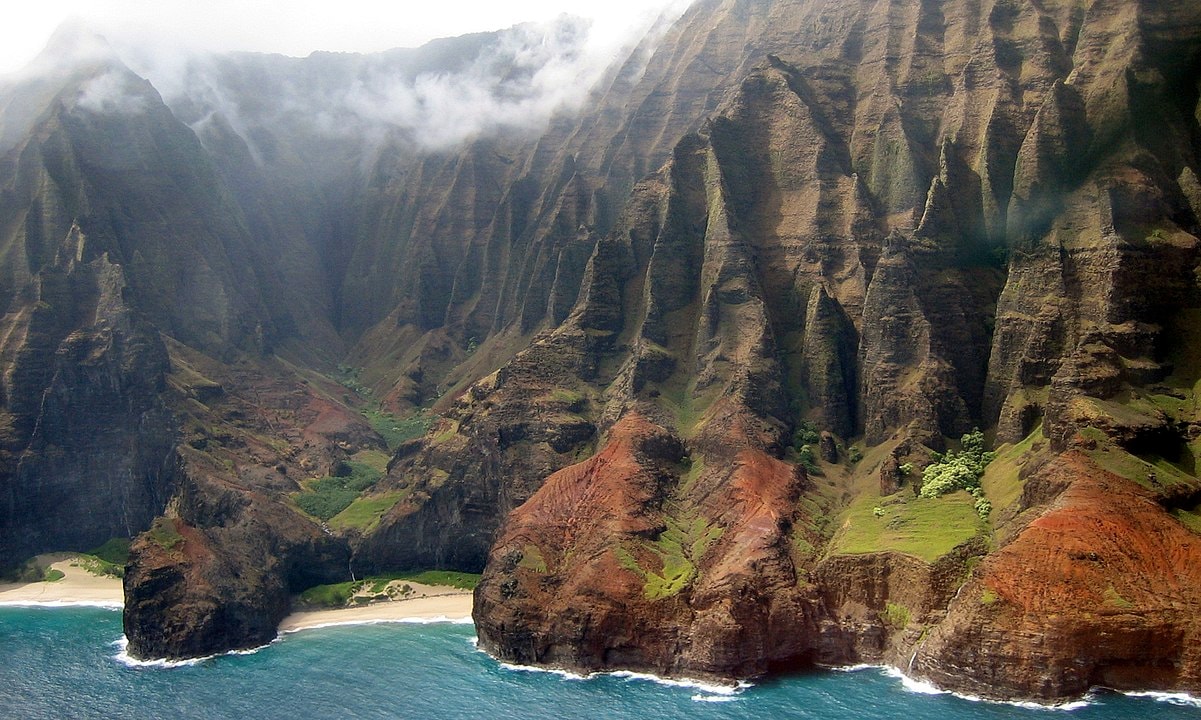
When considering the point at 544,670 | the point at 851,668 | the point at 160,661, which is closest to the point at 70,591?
the point at 160,661

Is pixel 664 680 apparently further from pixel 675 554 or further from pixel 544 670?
pixel 675 554

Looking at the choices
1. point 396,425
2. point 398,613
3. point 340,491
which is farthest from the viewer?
point 396,425

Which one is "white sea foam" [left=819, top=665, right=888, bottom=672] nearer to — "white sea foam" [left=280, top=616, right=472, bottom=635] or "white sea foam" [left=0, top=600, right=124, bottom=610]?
"white sea foam" [left=280, top=616, right=472, bottom=635]

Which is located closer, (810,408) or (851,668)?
(851,668)

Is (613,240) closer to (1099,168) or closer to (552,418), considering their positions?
(552,418)

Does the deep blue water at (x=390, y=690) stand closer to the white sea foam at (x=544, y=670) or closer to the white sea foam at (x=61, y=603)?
the white sea foam at (x=544, y=670)

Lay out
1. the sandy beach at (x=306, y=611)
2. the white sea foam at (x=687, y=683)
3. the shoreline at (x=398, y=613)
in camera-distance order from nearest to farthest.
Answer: the white sea foam at (x=687, y=683) → the shoreline at (x=398, y=613) → the sandy beach at (x=306, y=611)

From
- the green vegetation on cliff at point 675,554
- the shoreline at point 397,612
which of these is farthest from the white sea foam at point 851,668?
the green vegetation on cliff at point 675,554
